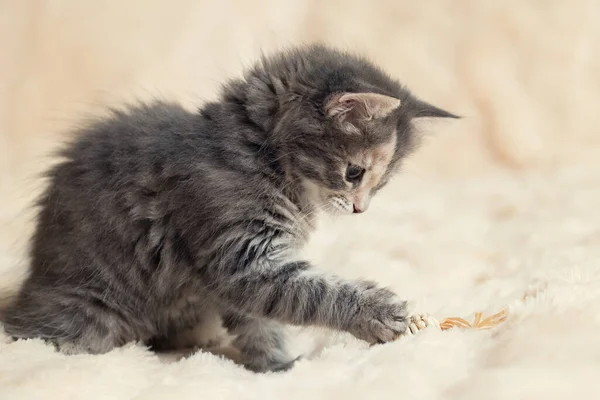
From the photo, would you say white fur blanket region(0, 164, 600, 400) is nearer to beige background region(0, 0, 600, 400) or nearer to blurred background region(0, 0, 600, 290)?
beige background region(0, 0, 600, 400)

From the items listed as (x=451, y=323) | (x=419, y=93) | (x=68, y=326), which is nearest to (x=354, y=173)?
(x=451, y=323)

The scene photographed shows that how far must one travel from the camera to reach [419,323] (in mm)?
1560

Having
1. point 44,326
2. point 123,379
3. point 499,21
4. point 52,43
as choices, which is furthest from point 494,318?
point 52,43

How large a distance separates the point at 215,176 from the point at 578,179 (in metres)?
1.71

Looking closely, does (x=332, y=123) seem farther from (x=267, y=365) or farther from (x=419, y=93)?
(x=419, y=93)

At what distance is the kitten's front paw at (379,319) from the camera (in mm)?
1539

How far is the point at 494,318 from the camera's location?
1.58m

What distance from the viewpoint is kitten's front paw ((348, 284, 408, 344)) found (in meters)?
1.54

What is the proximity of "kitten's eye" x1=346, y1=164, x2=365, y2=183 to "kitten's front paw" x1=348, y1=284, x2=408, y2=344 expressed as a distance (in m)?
0.28

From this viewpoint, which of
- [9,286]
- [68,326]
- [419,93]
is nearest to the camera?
[68,326]

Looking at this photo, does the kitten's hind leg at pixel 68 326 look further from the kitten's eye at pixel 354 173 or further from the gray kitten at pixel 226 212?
the kitten's eye at pixel 354 173

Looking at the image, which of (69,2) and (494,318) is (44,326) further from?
(69,2)

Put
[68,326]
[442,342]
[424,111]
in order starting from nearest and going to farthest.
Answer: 1. [442,342]
2. [68,326]
3. [424,111]

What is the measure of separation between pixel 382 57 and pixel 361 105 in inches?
61.2
